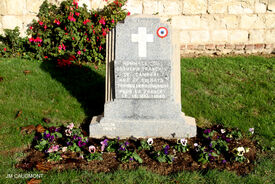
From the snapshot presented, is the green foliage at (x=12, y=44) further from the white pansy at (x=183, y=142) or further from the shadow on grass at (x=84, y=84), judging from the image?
the white pansy at (x=183, y=142)

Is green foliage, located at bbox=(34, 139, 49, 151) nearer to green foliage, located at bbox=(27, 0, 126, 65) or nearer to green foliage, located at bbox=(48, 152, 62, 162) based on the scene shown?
green foliage, located at bbox=(48, 152, 62, 162)

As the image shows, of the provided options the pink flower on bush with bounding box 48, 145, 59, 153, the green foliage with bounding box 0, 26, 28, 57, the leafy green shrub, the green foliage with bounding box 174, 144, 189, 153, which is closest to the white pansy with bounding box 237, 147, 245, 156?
the green foliage with bounding box 174, 144, 189, 153

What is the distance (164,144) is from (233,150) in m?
0.82

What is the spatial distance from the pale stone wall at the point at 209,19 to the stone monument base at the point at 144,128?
3.78 meters

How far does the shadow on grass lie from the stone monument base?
0.33 meters

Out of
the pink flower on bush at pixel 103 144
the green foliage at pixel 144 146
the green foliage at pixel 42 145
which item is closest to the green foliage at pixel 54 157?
the green foliage at pixel 42 145

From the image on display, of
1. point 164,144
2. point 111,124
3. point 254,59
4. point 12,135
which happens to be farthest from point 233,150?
point 254,59

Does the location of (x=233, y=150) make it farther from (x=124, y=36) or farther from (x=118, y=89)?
(x=124, y=36)

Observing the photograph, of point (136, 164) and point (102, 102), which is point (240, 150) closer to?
point (136, 164)

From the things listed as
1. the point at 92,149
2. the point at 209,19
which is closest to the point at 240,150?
the point at 92,149

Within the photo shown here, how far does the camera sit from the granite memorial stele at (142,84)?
12.2 feet

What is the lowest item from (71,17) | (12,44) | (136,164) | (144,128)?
(136,164)

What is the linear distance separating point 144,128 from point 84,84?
196 cm

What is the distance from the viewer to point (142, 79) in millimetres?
3824
